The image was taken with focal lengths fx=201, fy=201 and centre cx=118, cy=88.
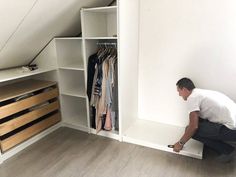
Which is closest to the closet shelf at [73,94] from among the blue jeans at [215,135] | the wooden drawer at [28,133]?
the wooden drawer at [28,133]

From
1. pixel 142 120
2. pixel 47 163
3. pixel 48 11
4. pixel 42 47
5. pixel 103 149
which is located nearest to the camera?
pixel 48 11

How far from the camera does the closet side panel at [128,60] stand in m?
2.37

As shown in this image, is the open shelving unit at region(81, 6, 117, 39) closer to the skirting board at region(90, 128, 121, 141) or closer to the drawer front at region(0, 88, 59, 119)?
the drawer front at region(0, 88, 59, 119)

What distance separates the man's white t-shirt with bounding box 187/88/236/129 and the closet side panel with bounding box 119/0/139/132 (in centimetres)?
82

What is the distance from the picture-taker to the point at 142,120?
10.3 ft

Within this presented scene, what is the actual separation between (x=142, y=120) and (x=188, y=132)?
1.02 meters

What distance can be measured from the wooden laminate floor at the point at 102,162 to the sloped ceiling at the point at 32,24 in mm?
1218

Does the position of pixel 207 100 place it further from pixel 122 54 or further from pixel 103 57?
pixel 103 57

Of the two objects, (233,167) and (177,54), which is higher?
(177,54)

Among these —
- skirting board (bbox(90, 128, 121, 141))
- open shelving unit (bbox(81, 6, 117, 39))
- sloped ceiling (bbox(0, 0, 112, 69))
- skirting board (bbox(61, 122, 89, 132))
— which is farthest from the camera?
skirting board (bbox(61, 122, 89, 132))

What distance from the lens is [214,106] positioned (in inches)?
84.1

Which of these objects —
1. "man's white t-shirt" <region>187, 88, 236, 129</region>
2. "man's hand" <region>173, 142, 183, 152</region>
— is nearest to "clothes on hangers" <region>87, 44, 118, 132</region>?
"man's hand" <region>173, 142, 183, 152</region>

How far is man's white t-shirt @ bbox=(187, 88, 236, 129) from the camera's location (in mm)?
2104

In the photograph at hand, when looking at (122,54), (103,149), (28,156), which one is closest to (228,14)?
(122,54)
